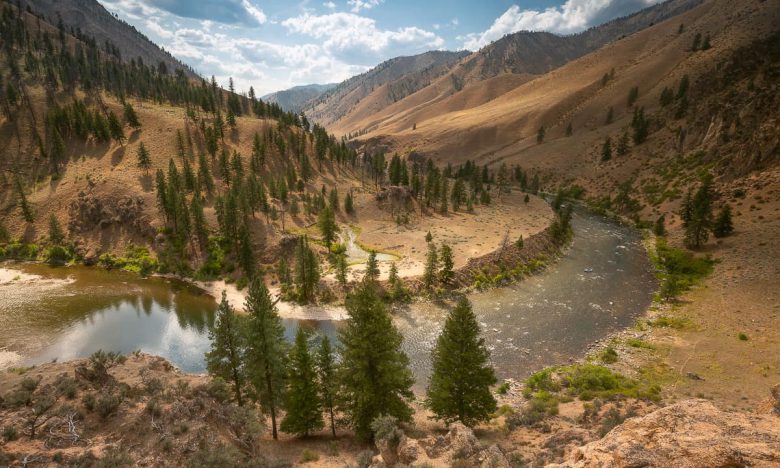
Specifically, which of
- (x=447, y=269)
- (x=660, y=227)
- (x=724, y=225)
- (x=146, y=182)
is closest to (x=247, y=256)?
(x=447, y=269)

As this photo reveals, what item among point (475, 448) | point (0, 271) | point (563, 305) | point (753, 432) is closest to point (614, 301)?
point (563, 305)

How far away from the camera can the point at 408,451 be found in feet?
64.8

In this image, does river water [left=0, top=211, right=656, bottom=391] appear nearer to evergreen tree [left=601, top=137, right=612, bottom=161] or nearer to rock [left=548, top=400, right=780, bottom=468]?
rock [left=548, top=400, right=780, bottom=468]

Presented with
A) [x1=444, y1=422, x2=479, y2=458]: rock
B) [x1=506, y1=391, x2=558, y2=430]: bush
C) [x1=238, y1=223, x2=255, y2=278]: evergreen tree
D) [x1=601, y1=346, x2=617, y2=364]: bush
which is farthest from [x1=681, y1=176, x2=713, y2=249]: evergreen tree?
[x1=238, y1=223, x2=255, y2=278]: evergreen tree

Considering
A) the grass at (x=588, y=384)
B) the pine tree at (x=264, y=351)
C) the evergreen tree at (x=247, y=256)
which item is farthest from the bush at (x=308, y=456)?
the evergreen tree at (x=247, y=256)

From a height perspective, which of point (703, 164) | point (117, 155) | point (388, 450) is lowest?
point (388, 450)

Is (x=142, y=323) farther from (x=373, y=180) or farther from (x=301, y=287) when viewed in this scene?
(x=373, y=180)

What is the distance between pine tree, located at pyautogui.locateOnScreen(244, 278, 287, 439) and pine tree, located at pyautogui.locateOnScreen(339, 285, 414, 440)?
546cm

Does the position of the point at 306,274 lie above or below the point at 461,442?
above

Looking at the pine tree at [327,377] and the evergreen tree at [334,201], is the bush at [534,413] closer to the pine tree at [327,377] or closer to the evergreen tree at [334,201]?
the pine tree at [327,377]

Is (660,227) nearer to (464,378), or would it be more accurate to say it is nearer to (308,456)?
(464,378)

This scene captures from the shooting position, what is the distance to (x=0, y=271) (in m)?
67.2

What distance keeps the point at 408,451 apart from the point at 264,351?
13938 mm

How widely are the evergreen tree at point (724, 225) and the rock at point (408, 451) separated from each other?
249 feet
